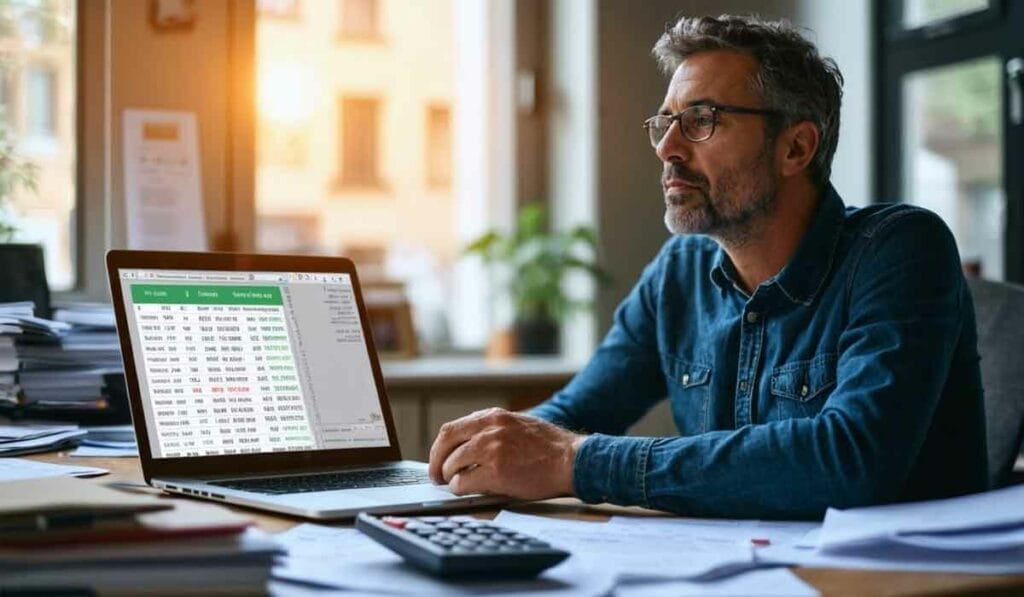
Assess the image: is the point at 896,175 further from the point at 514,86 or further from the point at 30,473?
the point at 30,473

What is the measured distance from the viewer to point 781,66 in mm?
1780

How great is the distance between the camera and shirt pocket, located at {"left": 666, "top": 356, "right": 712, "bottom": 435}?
1.81 metres

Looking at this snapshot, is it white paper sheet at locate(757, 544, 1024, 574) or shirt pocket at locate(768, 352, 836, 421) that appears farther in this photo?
shirt pocket at locate(768, 352, 836, 421)

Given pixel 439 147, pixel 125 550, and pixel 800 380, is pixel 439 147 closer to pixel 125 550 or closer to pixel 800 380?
pixel 800 380

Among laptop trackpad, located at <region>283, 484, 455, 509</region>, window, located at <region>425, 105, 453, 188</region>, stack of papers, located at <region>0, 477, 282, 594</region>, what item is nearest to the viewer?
stack of papers, located at <region>0, 477, 282, 594</region>

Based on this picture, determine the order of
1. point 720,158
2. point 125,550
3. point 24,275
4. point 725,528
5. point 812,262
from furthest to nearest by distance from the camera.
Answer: point 24,275
point 720,158
point 812,262
point 725,528
point 125,550

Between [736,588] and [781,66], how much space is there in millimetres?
1016

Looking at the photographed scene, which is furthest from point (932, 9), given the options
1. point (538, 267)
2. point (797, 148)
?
point (797, 148)

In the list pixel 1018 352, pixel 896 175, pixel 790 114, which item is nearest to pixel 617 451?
pixel 790 114

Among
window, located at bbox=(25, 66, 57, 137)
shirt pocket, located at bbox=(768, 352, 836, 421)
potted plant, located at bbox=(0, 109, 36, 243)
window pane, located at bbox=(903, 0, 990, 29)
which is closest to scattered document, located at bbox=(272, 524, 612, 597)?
shirt pocket, located at bbox=(768, 352, 836, 421)

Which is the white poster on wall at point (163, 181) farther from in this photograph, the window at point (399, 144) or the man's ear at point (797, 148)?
the man's ear at point (797, 148)

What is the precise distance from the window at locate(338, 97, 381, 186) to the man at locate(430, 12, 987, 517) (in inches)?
83.1

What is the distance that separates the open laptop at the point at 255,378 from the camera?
1.48m

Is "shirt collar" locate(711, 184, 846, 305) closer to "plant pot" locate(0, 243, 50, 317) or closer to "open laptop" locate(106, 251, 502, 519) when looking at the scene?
"open laptop" locate(106, 251, 502, 519)
